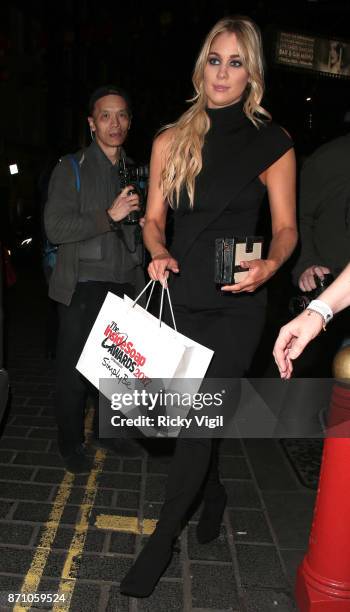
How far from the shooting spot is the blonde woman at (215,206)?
253 centimetres

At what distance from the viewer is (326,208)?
320 cm

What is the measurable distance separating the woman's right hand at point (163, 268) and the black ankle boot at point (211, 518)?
3.98 ft

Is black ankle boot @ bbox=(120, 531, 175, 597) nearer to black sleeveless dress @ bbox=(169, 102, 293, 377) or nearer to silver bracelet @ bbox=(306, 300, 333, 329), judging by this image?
black sleeveless dress @ bbox=(169, 102, 293, 377)

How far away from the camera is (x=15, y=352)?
6840 mm

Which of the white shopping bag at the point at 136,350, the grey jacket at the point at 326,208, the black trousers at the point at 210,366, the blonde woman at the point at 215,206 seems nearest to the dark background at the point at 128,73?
the grey jacket at the point at 326,208

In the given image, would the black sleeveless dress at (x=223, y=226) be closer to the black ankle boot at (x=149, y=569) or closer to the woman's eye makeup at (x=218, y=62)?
the woman's eye makeup at (x=218, y=62)

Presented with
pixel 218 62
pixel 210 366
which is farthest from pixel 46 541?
pixel 218 62

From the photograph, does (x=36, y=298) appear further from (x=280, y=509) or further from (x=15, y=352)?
(x=280, y=509)

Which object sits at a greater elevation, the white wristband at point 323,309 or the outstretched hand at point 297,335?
the white wristband at point 323,309

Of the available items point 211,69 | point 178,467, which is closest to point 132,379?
point 178,467

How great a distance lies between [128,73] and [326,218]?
2463 centimetres

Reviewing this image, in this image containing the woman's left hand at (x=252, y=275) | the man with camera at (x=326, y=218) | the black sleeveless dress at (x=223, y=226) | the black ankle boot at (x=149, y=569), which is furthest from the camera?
the man with camera at (x=326, y=218)

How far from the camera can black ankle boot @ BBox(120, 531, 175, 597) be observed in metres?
2.46

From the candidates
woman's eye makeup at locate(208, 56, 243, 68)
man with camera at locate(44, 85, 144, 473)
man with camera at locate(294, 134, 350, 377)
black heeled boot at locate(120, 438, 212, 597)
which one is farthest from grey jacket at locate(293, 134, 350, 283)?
black heeled boot at locate(120, 438, 212, 597)
